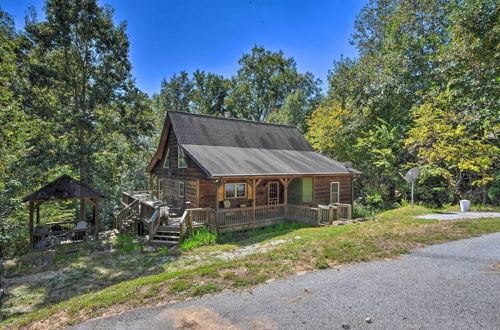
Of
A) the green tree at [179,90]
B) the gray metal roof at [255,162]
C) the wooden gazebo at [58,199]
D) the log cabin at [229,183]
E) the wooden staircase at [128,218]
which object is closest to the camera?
the wooden gazebo at [58,199]

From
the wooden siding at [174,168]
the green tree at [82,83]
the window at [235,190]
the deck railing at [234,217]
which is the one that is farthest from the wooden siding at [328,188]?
the green tree at [82,83]

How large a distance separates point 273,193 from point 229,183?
3.75m

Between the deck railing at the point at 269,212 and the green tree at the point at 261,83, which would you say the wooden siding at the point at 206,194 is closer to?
the deck railing at the point at 269,212

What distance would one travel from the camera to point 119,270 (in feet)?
28.9

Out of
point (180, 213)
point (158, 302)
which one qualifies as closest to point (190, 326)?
point (158, 302)

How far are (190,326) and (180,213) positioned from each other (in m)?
11.7

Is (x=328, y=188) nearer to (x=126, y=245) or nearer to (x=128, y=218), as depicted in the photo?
(x=126, y=245)

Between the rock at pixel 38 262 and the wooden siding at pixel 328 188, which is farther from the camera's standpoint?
the wooden siding at pixel 328 188

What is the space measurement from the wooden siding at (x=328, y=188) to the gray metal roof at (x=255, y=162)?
725mm

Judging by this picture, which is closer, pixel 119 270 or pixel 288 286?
pixel 288 286

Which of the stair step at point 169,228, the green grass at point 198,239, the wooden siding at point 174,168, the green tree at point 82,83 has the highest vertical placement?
the green tree at point 82,83

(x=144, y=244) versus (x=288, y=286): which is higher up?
(x=288, y=286)

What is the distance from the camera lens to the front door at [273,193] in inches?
672

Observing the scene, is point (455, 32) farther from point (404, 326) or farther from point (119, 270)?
point (119, 270)
